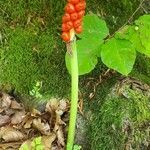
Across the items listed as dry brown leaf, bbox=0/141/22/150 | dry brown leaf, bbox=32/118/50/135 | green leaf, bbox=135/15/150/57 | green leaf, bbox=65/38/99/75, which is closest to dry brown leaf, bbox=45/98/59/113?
dry brown leaf, bbox=32/118/50/135

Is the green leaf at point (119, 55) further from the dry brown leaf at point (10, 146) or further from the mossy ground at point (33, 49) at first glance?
the dry brown leaf at point (10, 146)

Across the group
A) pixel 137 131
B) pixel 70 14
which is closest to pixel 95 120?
pixel 137 131

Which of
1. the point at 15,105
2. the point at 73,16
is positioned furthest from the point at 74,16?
the point at 15,105

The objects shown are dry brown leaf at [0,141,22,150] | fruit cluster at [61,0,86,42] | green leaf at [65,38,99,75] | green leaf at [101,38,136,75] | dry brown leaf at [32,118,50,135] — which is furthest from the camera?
Result: dry brown leaf at [32,118,50,135]

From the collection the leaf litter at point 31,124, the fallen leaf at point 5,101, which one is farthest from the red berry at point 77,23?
the fallen leaf at point 5,101

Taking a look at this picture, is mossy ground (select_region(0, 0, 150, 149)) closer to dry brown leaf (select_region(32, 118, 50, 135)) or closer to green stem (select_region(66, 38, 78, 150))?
dry brown leaf (select_region(32, 118, 50, 135))

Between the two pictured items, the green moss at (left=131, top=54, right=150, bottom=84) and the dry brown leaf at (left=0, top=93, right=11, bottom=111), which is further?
the green moss at (left=131, top=54, right=150, bottom=84)

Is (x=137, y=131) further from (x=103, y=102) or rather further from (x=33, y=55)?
(x=33, y=55)

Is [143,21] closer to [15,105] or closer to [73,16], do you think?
[73,16]
